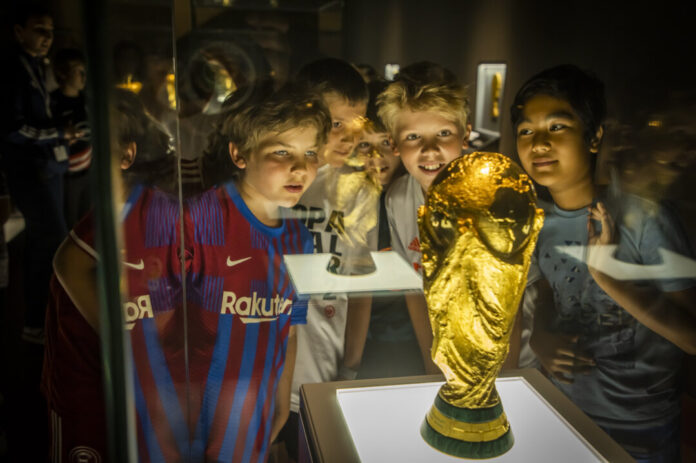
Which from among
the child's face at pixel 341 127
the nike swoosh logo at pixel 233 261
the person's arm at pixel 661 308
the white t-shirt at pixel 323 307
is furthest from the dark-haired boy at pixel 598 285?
the nike swoosh logo at pixel 233 261

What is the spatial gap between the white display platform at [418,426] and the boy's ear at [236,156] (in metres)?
0.78

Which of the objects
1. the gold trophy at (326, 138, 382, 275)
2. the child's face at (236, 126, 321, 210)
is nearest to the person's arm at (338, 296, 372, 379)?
the gold trophy at (326, 138, 382, 275)

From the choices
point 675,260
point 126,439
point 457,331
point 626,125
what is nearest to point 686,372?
point 675,260

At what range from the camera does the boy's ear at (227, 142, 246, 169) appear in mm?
1762

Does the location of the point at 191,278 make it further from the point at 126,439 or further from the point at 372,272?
the point at 126,439

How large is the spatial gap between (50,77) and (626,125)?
1.65 m

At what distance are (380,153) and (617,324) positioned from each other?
1018 mm

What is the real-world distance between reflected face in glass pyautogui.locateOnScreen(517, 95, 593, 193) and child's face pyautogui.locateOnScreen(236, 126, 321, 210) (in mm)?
713

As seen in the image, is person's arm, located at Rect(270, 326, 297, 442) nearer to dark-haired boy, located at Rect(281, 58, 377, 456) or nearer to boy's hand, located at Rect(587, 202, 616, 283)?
dark-haired boy, located at Rect(281, 58, 377, 456)

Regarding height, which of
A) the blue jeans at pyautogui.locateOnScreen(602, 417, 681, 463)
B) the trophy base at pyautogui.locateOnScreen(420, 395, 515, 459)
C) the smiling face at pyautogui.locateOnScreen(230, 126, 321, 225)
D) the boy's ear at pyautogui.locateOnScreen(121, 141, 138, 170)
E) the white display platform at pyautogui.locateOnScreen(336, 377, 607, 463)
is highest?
the boy's ear at pyautogui.locateOnScreen(121, 141, 138, 170)

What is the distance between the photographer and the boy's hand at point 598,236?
1910 millimetres

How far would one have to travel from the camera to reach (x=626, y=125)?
71.0 inches

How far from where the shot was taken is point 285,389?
2025mm

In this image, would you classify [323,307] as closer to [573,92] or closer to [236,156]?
[236,156]
